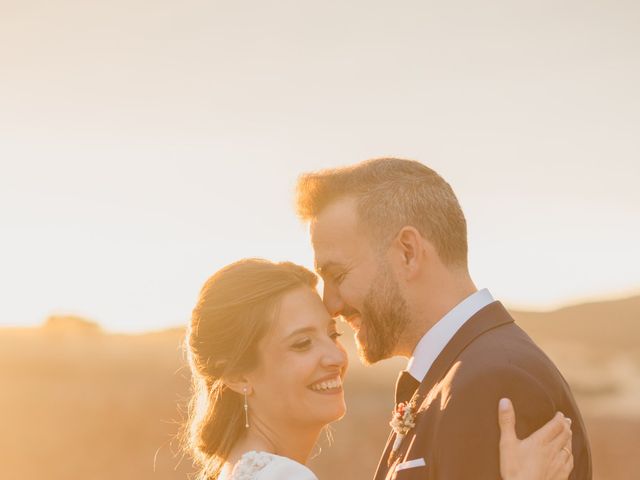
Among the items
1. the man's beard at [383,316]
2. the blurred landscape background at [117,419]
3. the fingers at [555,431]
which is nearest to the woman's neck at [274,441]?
the man's beard at [383,316]

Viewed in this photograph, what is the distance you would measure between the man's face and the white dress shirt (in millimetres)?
159

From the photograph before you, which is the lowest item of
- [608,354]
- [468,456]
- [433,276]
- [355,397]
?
[608,354]

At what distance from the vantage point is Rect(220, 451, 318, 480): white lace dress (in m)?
4.59

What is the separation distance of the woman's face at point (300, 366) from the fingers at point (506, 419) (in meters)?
1.63

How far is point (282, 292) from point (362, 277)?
2.95 feet

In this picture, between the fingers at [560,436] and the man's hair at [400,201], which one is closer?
the fingers at [560,436]

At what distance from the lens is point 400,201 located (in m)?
4.46

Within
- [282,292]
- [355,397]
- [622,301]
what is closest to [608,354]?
[622,301]

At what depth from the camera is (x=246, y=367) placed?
17.3 ft

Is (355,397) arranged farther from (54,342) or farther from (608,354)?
(608,354)

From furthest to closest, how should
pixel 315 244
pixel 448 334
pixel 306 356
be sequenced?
1. pixel 306 356
2. pixel 315 244
3. pixel 448 334

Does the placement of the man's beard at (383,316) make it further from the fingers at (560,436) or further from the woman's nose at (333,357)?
the fingers at (560,436)

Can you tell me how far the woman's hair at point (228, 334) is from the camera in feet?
17.1

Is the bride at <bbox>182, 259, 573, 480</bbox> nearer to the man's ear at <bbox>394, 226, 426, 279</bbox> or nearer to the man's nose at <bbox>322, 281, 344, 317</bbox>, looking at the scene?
the man's nose at <bbox>322, 281, 344, 317</bbox>
